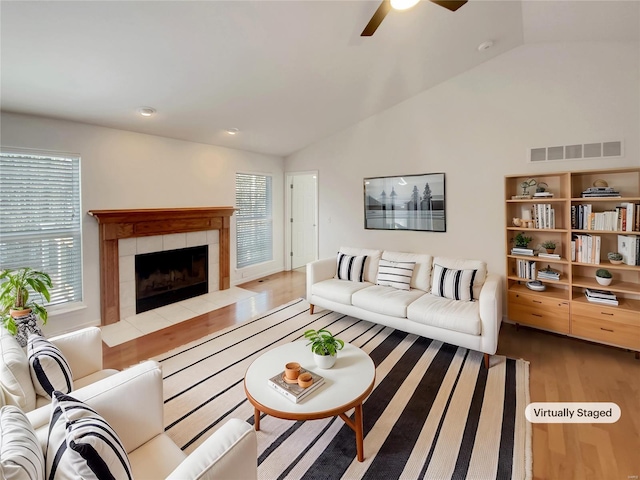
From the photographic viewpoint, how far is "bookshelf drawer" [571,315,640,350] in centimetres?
273

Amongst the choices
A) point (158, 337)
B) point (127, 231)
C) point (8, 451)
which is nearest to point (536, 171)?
point (8, 451)

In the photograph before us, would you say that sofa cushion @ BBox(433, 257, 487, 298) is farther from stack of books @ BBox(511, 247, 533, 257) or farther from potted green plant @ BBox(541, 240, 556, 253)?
potted green plant @ BBox(541, 240, 556, 253)

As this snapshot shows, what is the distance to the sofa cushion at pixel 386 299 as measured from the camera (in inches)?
125

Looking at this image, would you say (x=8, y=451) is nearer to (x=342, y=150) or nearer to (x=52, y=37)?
(x=52, y=37)

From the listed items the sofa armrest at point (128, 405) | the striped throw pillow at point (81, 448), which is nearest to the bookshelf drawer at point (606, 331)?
the sofa armrest at point (128, 405)

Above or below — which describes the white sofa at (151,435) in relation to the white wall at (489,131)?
below

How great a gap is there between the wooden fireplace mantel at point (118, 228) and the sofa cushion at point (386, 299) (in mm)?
2681

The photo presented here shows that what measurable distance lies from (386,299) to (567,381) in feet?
5.27

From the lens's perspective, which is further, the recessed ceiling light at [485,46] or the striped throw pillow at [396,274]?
the striped throw pillow at [396,274]

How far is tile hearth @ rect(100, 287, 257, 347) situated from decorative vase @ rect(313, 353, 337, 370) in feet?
7.92

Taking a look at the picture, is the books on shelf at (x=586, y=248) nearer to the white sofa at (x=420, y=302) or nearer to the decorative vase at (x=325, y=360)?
the white sofa at (x=420, y=302)

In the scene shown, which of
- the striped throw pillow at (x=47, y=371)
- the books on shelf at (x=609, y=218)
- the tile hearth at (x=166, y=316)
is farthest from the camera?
the tile hearth at (x=166, y=316)

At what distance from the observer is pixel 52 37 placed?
82.6 inches

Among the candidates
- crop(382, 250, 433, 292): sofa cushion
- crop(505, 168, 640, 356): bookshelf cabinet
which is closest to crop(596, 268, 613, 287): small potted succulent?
crop(505, 168, 640, 356): bookshelf cabinet
